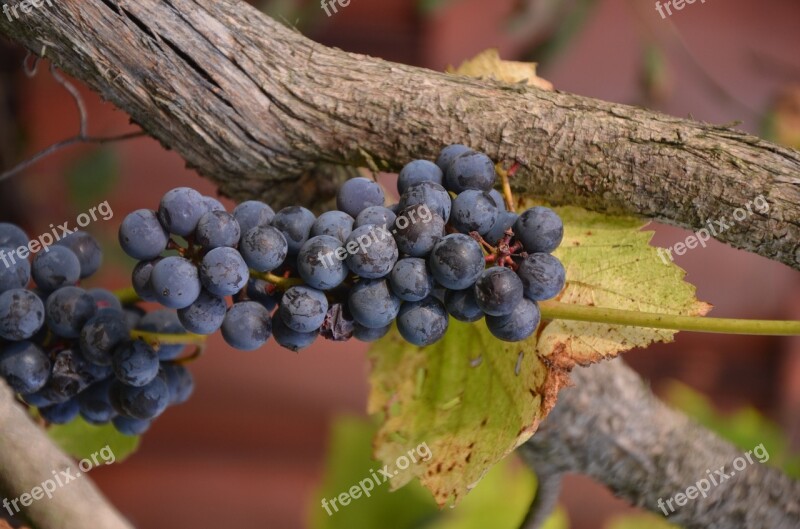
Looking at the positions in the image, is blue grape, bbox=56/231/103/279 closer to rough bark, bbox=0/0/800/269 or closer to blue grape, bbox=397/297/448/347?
rough bark, bbox=0/0/800/269

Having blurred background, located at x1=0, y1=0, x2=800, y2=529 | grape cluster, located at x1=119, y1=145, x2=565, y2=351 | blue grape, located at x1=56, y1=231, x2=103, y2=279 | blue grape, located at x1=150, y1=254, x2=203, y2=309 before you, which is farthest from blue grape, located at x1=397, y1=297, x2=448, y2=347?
blurred background, located at x1=0, y1=0, x2=800, y2=529

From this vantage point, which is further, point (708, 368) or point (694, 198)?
point (708, 368)

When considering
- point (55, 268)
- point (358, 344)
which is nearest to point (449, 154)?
point (55, 268)

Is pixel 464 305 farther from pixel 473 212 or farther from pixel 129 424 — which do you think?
pixel 129 424

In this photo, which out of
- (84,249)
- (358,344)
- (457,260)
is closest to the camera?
(457,260)

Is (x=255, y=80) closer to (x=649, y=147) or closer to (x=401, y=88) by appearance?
(x=401, y=88)

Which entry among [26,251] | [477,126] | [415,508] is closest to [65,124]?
[415,508]

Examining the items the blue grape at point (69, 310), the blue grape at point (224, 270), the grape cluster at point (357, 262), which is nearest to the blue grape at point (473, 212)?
the grape cluster at point (357, 262)
